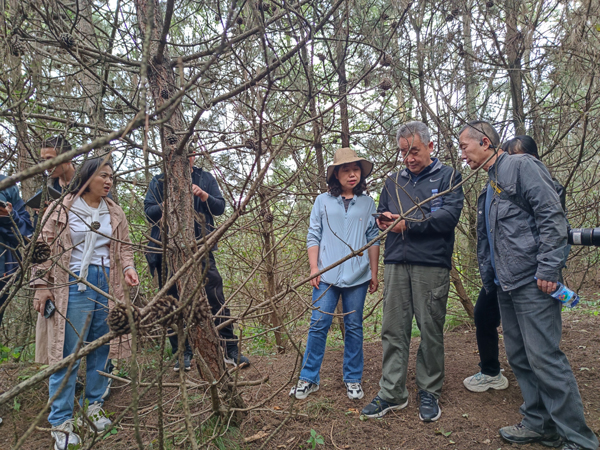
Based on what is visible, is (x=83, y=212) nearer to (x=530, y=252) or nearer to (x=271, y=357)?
(x=271, y=357)

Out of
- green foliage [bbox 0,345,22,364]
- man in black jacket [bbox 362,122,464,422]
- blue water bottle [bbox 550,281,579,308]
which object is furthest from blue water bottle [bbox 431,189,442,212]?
green foliage [bbox 0,345,22,364]

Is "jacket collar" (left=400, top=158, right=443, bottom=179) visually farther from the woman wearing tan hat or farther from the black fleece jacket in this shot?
the woman wearing tan hat

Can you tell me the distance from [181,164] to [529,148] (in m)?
2.66

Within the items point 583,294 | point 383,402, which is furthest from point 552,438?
point 583,294

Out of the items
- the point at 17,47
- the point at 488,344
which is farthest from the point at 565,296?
the point at 17,47

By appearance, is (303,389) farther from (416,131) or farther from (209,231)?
(416,131)

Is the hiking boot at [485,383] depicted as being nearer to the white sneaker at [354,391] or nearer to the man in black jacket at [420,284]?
the man in black jacket at [420,284]

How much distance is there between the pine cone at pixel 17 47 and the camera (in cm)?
230

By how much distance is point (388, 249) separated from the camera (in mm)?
3180

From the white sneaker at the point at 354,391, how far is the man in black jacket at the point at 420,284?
187mm

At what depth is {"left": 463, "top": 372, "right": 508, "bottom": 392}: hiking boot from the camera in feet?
10.4

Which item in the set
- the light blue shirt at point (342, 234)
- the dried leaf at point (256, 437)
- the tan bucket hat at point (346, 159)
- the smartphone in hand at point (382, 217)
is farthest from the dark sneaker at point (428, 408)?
the tan bucket hat at point (346, 159)

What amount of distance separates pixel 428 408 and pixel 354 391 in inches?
22.8

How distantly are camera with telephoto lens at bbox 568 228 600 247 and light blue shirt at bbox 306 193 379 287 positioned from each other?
144 cm
